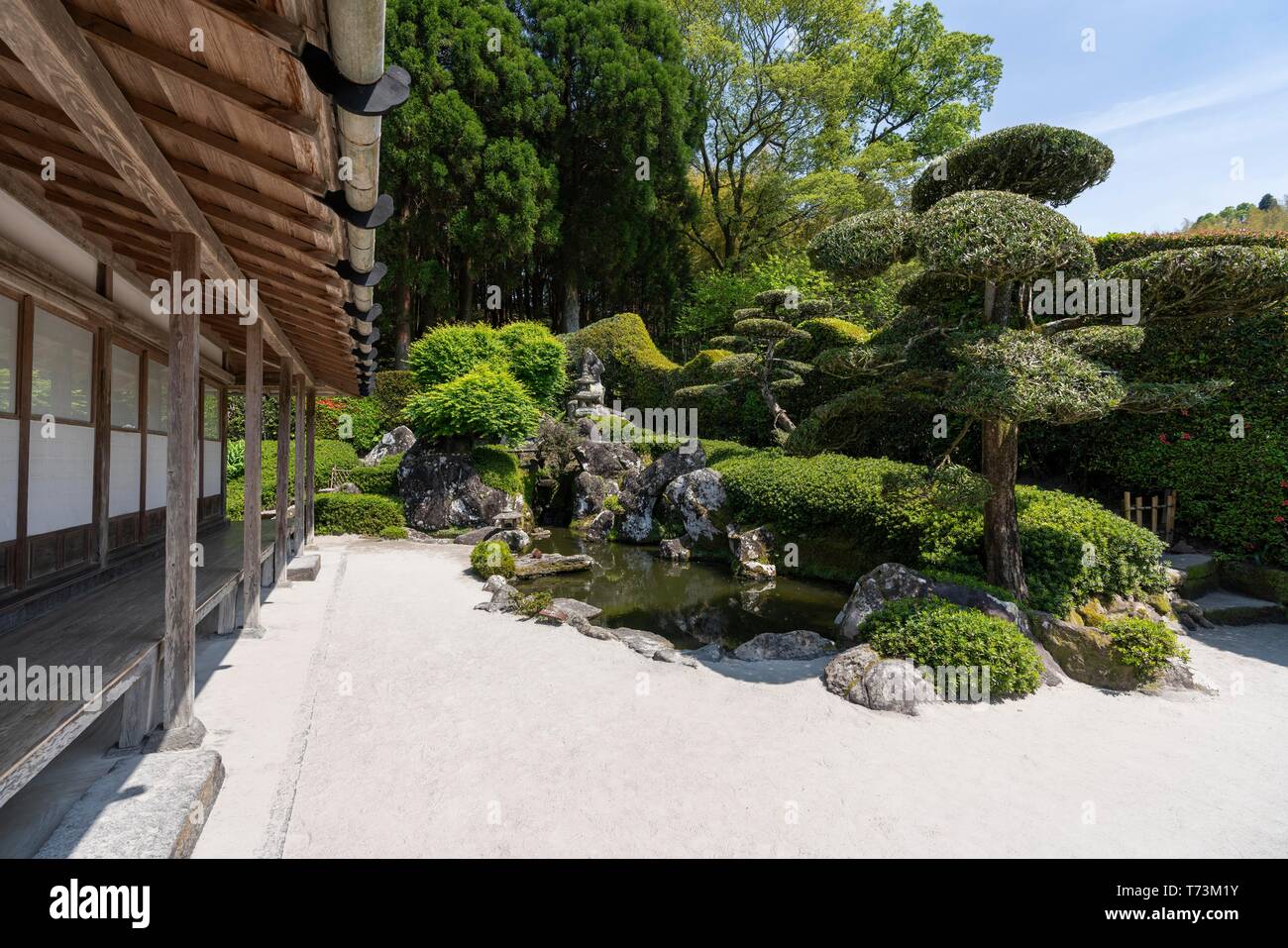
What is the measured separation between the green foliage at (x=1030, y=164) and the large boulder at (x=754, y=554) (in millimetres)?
6324

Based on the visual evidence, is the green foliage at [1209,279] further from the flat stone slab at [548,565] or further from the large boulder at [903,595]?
the flat stone slab at [548,565]

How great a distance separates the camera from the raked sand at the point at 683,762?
10.4 feet

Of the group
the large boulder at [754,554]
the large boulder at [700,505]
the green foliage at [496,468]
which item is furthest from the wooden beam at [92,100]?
the green foliage at [496,468]

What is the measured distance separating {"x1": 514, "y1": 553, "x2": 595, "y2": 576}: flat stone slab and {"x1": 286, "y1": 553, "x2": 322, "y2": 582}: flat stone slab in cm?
298

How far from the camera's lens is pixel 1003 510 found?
23.1ft

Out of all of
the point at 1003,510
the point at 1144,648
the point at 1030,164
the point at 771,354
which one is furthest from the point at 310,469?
the point at 1144,648

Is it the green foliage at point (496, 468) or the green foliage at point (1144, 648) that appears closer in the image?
the green foliage at point (1144, 648)

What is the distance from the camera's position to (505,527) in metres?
13.5

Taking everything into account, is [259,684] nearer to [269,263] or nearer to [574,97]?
[269,263]

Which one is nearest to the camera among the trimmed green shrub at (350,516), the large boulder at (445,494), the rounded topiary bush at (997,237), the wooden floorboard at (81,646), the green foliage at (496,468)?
the wooden floorboard at (81,646)

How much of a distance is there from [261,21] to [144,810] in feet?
10.5

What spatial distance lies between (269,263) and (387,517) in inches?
391
